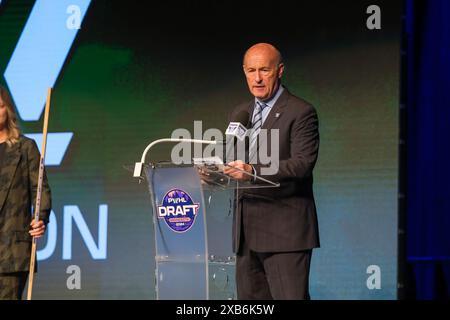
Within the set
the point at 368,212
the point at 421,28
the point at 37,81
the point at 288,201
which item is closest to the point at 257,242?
the point at 288,201

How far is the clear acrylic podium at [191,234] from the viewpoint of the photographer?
389 centimetres

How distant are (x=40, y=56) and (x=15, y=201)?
211 centimetres

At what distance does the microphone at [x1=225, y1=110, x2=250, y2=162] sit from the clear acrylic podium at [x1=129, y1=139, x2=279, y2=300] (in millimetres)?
259

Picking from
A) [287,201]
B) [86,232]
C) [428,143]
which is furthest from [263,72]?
[86,232]

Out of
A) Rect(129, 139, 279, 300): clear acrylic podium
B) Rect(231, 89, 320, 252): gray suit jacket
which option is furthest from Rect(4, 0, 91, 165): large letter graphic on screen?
Rect(129, 139, 279, 300): clear acrylic podium

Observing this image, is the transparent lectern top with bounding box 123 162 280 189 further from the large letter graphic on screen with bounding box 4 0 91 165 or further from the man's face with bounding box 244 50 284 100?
the large letter graphic on screen with bounding box 4 0 91 165

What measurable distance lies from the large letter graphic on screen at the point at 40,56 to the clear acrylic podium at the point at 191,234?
2.74m

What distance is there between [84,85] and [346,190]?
6.59 ft

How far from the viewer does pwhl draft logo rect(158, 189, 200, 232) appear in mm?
3891

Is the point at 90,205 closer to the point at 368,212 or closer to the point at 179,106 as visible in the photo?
the point at 179,106

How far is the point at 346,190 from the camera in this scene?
237 inches

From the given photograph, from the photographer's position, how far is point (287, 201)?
4.27 metres

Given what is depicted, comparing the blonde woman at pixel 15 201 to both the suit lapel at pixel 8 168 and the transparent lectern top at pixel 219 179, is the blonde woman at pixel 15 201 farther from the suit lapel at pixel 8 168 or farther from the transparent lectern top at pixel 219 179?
the transparent lectern top at pixel 219 179
